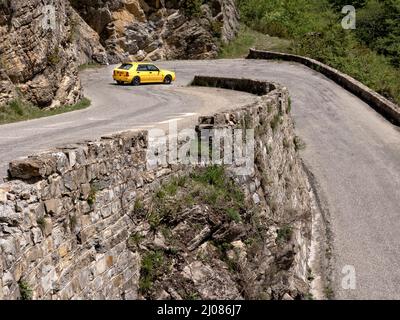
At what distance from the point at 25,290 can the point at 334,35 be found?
38242 millimetres

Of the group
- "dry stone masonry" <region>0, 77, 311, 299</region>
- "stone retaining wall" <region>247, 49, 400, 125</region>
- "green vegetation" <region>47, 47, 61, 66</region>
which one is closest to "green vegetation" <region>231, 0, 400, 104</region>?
"stone retaining wall" <region>247, 49, 400, 125</region>

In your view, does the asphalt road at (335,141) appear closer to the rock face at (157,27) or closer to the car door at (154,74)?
the car door at (154,74)

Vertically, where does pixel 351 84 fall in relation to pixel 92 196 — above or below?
below

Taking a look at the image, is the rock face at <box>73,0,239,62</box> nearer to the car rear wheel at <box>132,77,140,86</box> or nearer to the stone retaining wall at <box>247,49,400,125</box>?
the stone retaining wall at <box>247,49,400,125</box>

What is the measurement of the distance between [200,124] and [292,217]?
15.5ft

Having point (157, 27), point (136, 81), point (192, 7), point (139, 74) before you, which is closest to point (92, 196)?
point (136, 81)

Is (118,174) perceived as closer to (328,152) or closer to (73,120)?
(73,120)

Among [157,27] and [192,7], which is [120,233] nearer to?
[157,27]

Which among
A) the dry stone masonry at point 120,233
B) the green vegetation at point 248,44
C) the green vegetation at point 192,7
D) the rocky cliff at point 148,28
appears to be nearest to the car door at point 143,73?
the rocky cliff at point 148,28

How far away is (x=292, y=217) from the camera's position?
48.5 feet

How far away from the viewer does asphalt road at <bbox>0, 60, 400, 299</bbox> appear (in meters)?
14.0

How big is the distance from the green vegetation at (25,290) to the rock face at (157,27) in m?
41.6

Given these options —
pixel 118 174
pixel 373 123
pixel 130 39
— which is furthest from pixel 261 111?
pixel 130 39

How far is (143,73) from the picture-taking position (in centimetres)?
3328
